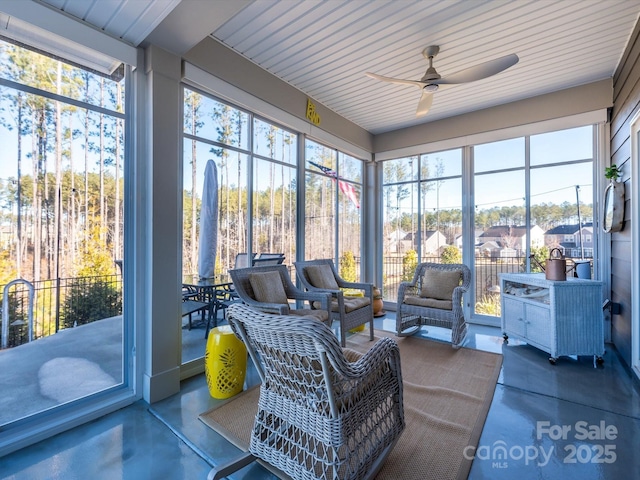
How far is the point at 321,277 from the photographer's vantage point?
3.69 m

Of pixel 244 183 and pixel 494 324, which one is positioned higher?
pixel 244 183

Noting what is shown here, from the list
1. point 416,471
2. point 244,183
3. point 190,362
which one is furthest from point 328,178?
point 416,471

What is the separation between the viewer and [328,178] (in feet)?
15.4

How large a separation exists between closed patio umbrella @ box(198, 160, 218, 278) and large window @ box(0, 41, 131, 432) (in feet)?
2.24

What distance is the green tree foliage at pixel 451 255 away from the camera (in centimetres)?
466

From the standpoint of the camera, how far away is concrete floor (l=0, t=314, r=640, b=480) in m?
1.62

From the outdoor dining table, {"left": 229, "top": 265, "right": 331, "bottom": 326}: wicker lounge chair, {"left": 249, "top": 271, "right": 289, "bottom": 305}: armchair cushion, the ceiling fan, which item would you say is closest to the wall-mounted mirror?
the ceiling fan

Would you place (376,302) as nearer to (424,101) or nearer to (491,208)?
(491,208)

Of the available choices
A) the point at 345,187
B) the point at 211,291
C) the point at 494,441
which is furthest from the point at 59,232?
the point at 345,187

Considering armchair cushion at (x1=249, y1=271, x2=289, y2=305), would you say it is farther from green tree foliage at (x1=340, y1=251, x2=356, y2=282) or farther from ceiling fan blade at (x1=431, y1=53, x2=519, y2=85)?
ceiling fan blade at (x1=431, y1=53, x2=519, y2=85)

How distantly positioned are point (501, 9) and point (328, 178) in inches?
110

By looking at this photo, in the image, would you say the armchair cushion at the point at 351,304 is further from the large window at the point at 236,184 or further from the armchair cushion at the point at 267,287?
the large window at the point at 236,184

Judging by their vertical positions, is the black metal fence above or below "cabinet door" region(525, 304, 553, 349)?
above

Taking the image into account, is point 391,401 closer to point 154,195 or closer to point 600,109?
point 154,195
